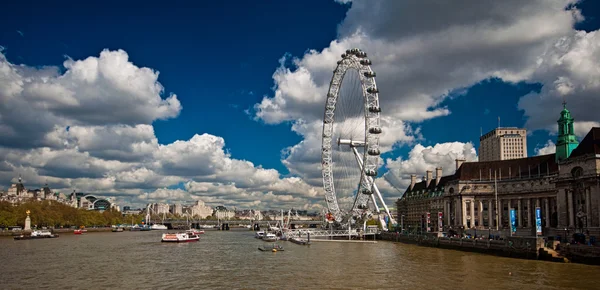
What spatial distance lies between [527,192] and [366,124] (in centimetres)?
3375

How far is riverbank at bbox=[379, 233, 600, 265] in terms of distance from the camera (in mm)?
50688

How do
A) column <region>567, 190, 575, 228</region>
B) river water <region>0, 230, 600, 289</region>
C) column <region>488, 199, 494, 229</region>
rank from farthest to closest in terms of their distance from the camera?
column <region>488, 199, 494, 229</region> → column <region>567, 190, 575, 228</region> → river water <region>0, 230, 600, 289</region>

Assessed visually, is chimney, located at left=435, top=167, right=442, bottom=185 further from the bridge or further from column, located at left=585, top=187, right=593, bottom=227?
column, located at left=585, top=187, right=593, bottom=227

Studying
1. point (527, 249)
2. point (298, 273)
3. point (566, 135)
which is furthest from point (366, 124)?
point (298, 273)

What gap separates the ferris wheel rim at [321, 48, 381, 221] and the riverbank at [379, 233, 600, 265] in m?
21.2

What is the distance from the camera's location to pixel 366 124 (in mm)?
91938

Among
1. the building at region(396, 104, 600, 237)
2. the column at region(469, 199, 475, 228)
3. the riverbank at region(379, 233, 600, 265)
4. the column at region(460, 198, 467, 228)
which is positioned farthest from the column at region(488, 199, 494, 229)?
the riverbank at region(379, 233, 600, 265)

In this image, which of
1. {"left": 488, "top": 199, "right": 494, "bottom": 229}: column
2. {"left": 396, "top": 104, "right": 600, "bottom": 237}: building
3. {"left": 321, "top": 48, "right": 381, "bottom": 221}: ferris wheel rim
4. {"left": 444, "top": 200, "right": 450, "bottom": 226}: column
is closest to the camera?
{"left": 396, "top": 104, "right": 600, "bottom": 237}: building

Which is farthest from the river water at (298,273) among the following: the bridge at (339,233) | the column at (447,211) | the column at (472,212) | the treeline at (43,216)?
the treeline at (43,216)

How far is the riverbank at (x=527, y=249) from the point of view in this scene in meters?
50.7

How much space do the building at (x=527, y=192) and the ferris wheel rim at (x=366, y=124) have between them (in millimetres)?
15158

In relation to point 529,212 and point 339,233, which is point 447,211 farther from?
point 339,233

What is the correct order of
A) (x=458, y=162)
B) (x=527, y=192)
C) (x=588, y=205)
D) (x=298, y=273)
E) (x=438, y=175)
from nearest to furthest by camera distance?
1. (x=298, y=273)
2. (x=588, y=205)
3. (x=527, y=192)
4. (x=458, y=162)
5. (x=438, y=175)

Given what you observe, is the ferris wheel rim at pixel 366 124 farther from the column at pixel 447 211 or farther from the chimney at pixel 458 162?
the chimney at pixel 458 162
